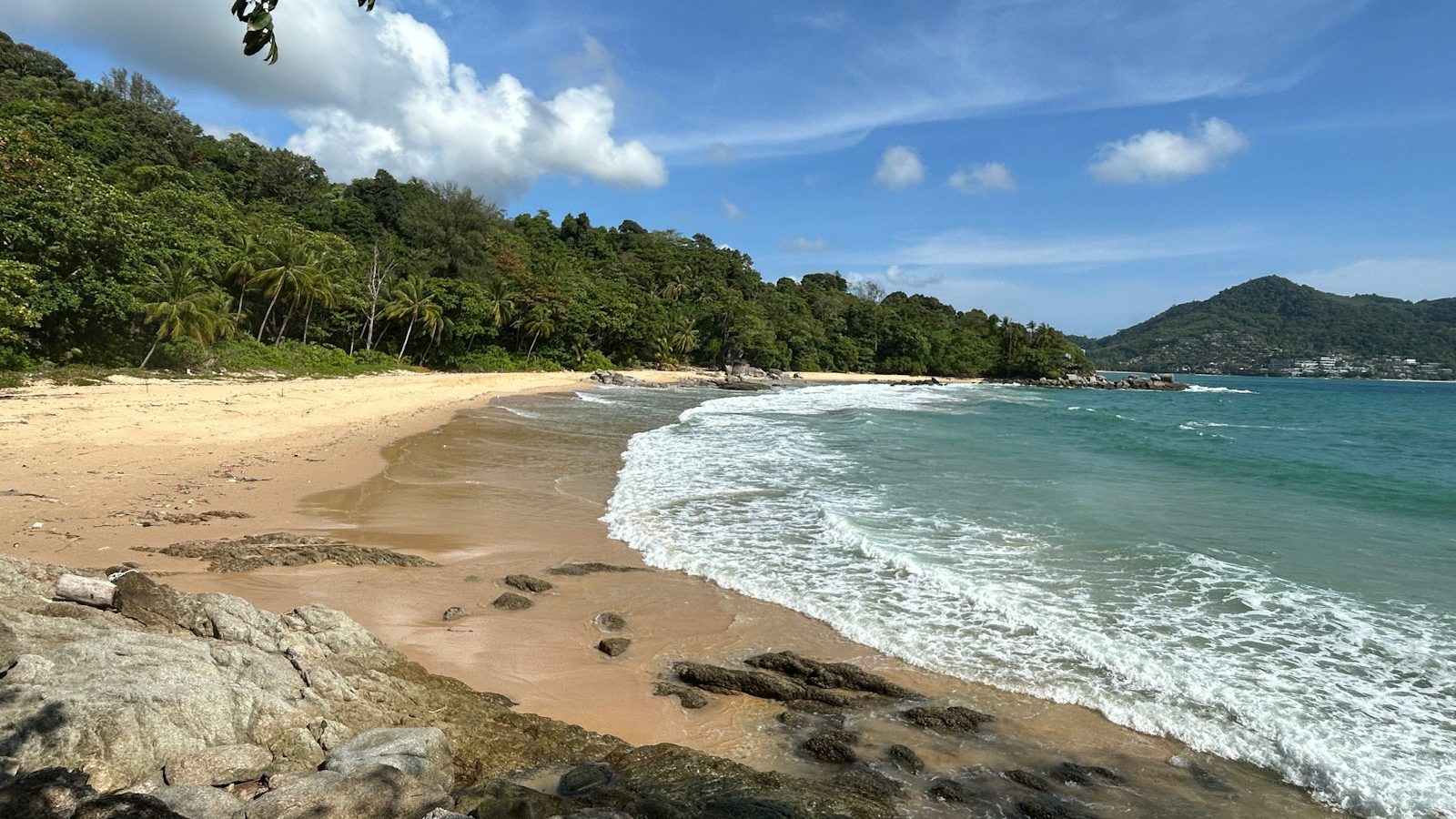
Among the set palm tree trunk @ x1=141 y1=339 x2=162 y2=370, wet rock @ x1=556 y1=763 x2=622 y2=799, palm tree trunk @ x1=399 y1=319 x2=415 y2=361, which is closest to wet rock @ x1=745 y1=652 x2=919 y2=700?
wet rock @ x1=556 y1=763 x2=622 y2=799

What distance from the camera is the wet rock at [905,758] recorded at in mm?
4742

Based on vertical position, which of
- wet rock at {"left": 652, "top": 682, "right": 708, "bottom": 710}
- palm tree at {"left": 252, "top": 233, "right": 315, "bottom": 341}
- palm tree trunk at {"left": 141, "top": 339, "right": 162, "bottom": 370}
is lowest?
wet rock at {"left": 652, "top": 682, "right": 708, "bottom": 710}

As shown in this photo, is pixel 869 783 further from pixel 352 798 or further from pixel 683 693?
pixel 352 798

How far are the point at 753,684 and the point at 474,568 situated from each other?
4.06m

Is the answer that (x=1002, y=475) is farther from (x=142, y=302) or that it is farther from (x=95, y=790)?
(x=142, y=302)

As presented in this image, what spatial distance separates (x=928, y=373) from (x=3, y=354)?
85.4 metres

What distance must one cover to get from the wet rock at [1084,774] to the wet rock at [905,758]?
913mm

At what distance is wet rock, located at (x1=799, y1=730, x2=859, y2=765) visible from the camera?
479cm

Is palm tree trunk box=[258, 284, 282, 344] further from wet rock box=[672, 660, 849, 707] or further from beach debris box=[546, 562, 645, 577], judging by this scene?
wet rock box=[672, 660, 849, 707]

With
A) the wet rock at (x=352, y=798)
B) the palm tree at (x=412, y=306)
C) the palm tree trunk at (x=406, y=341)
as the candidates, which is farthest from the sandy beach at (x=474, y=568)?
the palm tree trunk at (x=406, y=341)

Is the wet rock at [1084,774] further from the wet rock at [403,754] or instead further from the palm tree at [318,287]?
the palm tree at [318,287]

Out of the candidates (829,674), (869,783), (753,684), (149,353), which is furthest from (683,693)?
(149,353)

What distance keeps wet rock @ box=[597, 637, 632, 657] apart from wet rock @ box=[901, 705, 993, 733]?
251cm

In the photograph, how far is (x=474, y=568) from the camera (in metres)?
8.26
